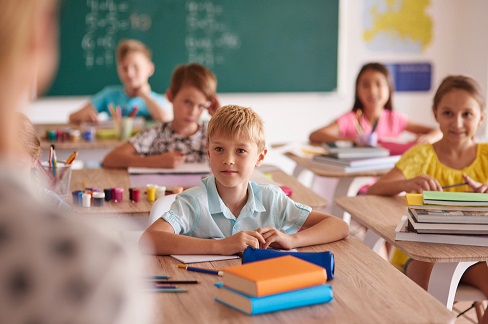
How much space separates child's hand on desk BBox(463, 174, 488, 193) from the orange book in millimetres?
1431

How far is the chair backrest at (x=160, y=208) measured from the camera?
250 cm

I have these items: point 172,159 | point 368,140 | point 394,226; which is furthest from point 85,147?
point 394,226

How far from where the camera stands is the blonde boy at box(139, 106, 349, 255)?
2.34 metres

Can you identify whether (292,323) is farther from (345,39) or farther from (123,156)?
(345,39)

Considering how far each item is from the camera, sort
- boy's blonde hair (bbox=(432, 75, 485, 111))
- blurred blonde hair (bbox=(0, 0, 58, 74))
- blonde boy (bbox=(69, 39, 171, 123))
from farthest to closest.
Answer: blonde boy (bbox=(69, 39, 171, 123)) < boy's blonde hair (bbox=(432, 75, 485, 111)) < blurred blonde hair (bbox=(0, 0, 58, 74))

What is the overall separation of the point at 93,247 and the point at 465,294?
2.05 metres

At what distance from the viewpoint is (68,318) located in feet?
2.83

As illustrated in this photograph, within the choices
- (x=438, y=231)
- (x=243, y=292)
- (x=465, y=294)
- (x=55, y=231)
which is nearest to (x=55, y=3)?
(x=55, y=231)

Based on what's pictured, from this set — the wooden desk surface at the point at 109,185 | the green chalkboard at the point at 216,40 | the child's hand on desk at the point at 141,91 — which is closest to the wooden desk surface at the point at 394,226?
the wooden desk surface at the point at 109,185

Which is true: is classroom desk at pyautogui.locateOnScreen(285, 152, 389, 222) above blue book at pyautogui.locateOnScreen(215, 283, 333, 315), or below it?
below

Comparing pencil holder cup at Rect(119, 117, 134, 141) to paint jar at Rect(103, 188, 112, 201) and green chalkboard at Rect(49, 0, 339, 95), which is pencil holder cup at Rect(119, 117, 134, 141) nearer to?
paint jar at Rect(103, 188, 112, 201)

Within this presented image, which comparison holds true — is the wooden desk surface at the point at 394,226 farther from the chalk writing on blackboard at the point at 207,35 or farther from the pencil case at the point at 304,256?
the chalk writing on blackboard at the point at 207,35

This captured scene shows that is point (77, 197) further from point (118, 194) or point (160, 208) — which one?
point (160, 208)

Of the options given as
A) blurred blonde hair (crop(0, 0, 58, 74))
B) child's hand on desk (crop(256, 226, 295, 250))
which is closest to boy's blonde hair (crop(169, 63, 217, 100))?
child's hand on desk (crop(256, 226, 295, 250))
